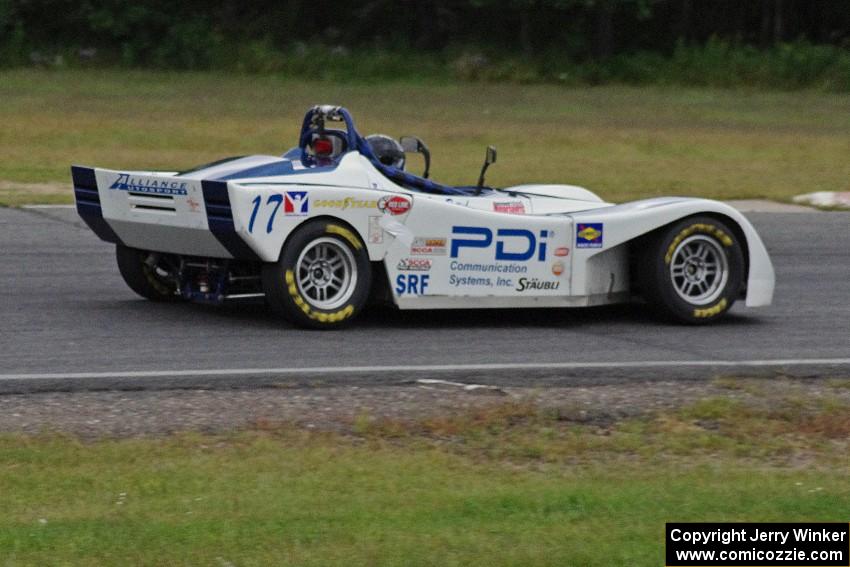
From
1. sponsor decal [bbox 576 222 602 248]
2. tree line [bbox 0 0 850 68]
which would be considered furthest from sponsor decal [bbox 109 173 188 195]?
tree line [bbox 0 0 850 68]

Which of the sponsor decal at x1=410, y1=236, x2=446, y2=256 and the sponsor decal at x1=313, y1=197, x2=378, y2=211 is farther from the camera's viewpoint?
the sponsor decal at x1=410, y1=236, x2=446, y2=256

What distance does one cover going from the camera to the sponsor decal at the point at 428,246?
986cm

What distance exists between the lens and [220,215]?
30.7 feet

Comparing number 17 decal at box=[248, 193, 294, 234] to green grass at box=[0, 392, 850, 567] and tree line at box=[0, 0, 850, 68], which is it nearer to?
green grass at box=[0, 392, 850, 567]

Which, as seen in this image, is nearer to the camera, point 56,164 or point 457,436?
point 457,436

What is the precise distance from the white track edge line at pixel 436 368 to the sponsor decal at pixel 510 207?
60.2 inches

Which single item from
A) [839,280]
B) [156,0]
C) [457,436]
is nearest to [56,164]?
[839,280]

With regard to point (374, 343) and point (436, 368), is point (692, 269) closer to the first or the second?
point (374, 343)

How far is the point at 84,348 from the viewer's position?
9.26 m

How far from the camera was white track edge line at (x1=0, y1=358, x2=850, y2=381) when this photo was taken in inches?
334

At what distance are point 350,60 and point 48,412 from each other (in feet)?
105

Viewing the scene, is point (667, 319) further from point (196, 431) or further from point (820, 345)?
point (196, 431)

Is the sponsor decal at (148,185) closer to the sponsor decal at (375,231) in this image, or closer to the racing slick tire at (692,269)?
the sponsor decal at (375,231)

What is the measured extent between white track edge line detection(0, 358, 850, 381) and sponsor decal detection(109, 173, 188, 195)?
1391 mm
